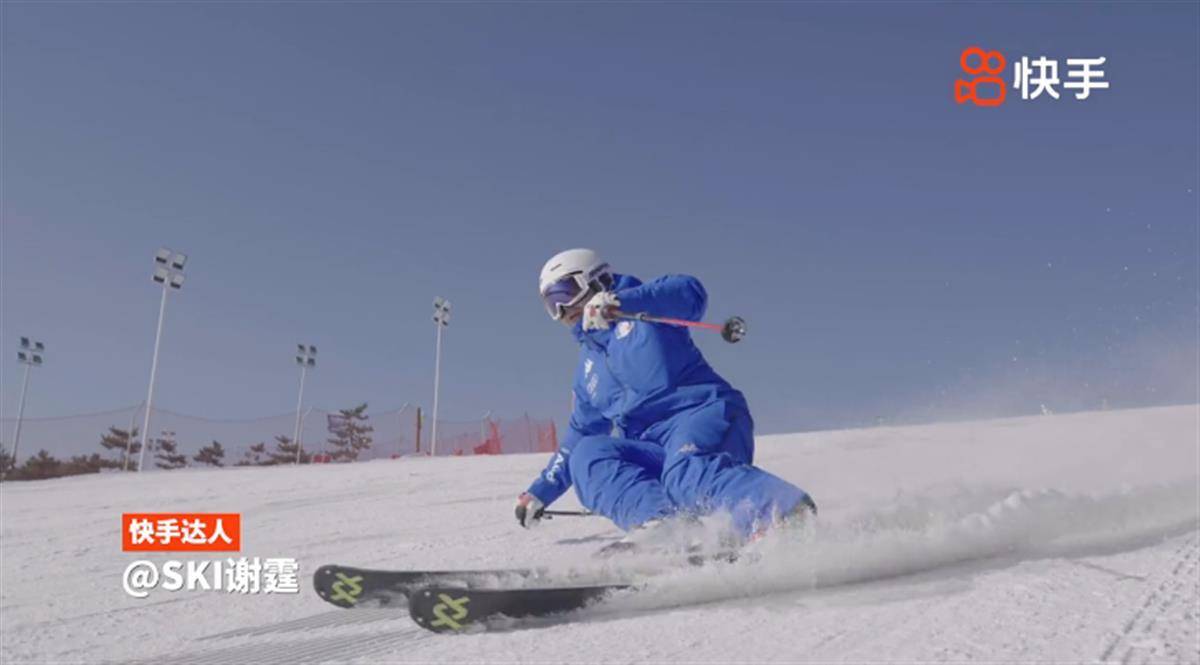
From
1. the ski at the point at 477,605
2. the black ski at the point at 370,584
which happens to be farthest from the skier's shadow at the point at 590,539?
the ski at the point at 477,605

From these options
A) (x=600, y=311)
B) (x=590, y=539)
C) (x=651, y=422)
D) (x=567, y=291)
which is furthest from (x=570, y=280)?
(x=590, y=539)

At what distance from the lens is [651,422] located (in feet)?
13.3

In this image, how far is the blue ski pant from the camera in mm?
3094

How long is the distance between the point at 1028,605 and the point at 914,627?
352 mm

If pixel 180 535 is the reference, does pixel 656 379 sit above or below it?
above

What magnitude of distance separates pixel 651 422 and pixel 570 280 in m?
0.81

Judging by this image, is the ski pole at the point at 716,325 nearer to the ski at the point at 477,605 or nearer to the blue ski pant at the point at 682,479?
the blue ski pant at the point at 682,479

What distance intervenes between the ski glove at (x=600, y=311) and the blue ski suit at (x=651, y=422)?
83 millimetres

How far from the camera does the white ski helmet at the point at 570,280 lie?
423 cm

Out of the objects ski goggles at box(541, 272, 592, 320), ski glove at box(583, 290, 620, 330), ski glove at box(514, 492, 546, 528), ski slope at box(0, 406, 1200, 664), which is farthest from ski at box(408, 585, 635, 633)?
ski goggles at box(541, 272, 592, 320)

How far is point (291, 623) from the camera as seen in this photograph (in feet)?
10.6

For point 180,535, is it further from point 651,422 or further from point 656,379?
point 656,379

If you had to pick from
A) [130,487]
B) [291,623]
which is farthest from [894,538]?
[130,487]

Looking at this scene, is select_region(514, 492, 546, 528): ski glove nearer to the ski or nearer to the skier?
the skier
